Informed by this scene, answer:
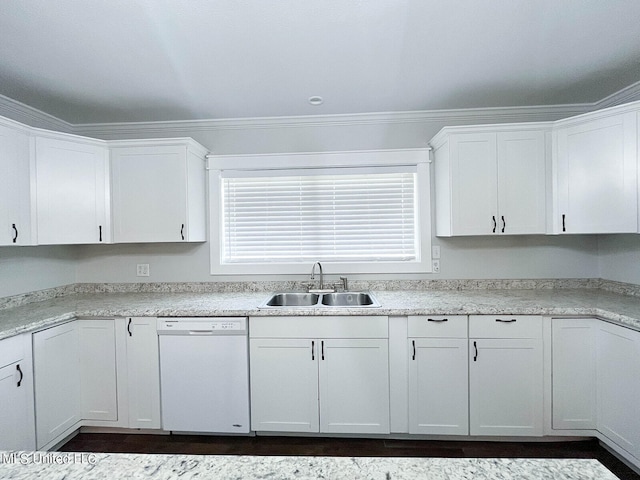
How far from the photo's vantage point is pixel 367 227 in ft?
9.77

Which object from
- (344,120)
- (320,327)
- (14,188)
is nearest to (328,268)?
(320,327)

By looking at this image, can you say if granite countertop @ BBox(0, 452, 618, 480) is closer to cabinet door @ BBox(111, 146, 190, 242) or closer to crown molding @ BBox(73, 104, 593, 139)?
cabinet door @ BBox(111, 146, 190, 242)

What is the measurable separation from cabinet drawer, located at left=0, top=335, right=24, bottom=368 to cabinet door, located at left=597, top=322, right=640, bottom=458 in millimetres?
3583

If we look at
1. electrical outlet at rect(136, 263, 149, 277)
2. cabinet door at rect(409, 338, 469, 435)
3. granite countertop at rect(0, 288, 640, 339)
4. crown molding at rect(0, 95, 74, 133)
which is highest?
crown molding at rect(0, 95, 74, 133)

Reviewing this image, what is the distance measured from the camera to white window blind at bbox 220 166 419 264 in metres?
2.96

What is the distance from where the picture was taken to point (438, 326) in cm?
221

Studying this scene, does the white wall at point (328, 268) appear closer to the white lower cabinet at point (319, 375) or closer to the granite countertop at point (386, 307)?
the granite countertop at point (386, 307)

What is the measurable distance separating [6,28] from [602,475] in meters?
2.91

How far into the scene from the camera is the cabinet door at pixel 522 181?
2.50 m

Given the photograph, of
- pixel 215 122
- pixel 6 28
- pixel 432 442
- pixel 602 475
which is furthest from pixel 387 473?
pixel 215 122

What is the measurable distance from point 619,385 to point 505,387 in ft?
2.06

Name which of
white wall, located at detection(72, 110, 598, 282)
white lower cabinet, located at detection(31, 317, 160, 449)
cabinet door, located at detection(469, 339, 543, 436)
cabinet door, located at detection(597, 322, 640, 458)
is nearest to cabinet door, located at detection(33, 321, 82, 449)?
white lower cabinet, located at detection(31, 317, 160, 449)

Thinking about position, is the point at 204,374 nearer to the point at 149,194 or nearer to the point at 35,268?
the point at 149,194

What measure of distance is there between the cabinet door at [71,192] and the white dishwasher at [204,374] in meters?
1.02
